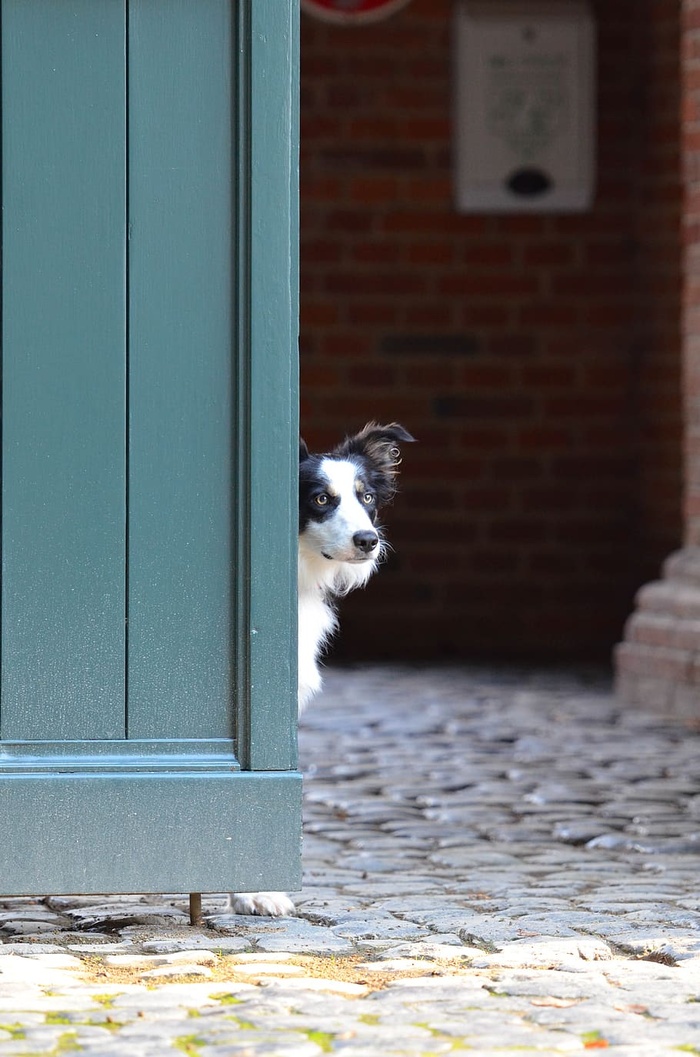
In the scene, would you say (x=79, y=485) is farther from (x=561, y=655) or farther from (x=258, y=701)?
(x=561, y=655)

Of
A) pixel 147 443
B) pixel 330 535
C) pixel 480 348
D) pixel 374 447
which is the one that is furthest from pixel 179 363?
pixel 480 348

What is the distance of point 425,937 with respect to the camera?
3.69 metres

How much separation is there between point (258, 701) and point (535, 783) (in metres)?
2.30

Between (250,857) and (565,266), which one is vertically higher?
(565,266)

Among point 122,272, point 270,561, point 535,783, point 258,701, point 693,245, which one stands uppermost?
point 693,245

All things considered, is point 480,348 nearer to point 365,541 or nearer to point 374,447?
point 374,447

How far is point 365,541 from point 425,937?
46.6 inches

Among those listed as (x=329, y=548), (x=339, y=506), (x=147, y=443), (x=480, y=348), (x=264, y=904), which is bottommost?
(x=264, y=904)

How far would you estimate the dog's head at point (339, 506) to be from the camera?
4543 mm

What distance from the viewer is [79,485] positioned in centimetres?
370

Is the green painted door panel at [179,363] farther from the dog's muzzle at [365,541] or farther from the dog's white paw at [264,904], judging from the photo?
the dog's muzzle at [365,541]

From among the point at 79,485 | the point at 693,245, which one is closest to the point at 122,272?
the point at 79,485

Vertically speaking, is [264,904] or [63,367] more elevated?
[63,367]

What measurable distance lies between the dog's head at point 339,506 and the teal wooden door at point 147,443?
2.64 ft
